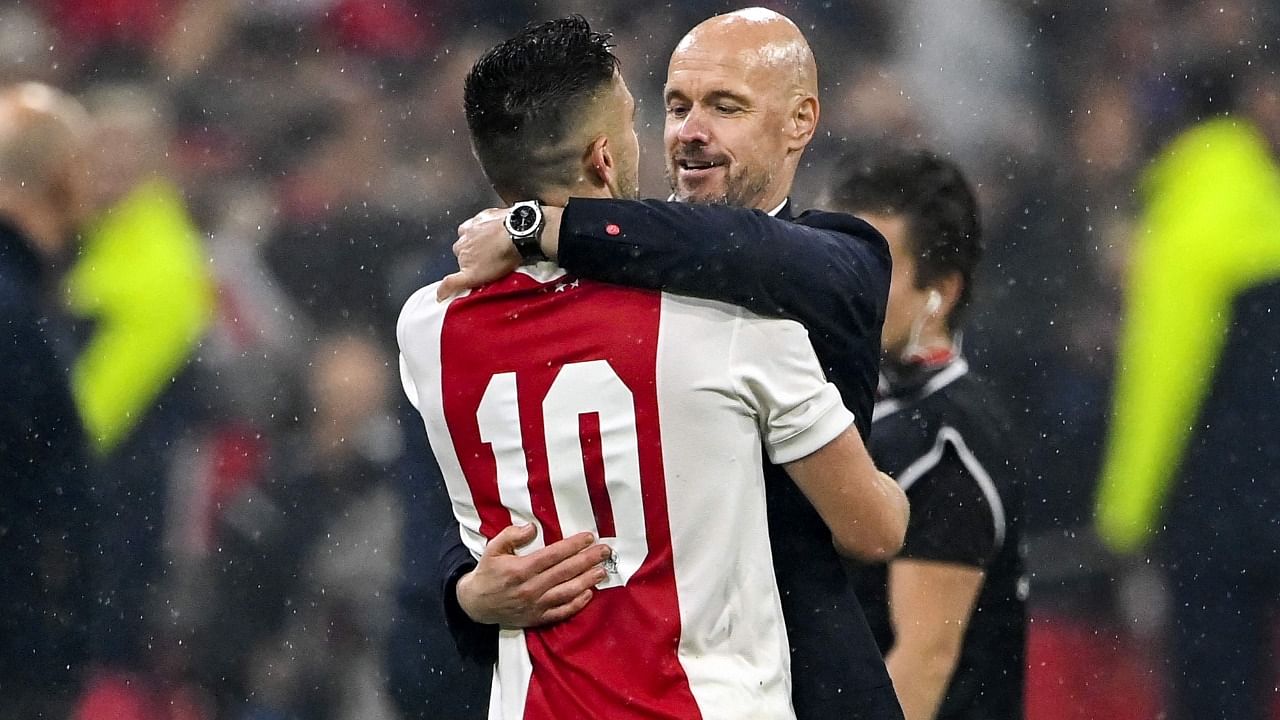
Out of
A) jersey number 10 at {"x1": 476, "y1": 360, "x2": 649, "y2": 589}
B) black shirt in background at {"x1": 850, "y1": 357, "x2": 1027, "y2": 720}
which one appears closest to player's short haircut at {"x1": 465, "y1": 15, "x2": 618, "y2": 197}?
jersey number 10 at {"x1": 476, "y1": 360, "x2": 649, "y2": 589}

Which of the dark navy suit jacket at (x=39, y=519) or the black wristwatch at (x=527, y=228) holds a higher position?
the black wristwatch at (x=527, y=228)

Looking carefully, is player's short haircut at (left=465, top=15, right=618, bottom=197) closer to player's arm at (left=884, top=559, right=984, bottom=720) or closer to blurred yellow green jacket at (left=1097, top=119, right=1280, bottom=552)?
player's arm at (left=884, top=559, right=984, bottom=720)

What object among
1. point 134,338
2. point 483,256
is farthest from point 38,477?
point 483,256

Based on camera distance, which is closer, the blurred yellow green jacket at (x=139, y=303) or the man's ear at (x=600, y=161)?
the man's ear at (x=600, y=161)

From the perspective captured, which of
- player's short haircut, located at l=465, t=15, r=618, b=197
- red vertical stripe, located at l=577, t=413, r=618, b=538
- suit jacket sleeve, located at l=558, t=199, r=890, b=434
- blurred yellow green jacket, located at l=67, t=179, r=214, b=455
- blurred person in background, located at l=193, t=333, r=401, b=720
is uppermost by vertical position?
player's short haircut, located at l=465, t=15, r=618, b=197

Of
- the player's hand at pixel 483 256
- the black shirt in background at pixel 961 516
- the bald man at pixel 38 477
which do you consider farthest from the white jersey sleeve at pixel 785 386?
the bald man at pixel 38 477

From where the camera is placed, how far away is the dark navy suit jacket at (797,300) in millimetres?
1258

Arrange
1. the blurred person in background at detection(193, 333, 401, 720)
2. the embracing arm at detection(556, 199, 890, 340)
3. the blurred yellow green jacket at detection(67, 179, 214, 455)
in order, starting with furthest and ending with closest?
the blurred yellow green jacket at detection(67, 179, 214, 455)
the blurred person in background at detection(193, 333, 401, 720)
the embracing arm at detection(556, 199, 890, 340)

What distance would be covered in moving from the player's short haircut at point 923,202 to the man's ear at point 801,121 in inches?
24.6

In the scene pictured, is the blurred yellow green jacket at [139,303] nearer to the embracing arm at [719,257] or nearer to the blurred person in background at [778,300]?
the blurred person in background at [778,300]

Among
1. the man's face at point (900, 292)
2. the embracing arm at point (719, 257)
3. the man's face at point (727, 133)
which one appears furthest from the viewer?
the man's face at point (900, 292)

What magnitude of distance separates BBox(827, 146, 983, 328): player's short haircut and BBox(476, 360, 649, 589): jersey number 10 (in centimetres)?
116

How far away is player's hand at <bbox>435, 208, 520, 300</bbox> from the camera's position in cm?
130

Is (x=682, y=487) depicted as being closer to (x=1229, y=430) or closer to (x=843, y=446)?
(x=843, y=446)
